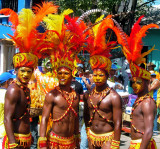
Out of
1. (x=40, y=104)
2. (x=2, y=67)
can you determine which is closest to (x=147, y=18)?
(x=2, y=67)

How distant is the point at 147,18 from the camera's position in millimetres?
15328

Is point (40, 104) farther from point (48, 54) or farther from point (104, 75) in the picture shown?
point (104, 75)

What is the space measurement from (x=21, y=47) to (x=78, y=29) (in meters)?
0.93

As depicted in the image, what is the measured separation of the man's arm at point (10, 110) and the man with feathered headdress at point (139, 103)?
1769mm

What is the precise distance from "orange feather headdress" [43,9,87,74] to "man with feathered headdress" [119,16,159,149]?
0.70m

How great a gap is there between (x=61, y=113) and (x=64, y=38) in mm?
1175

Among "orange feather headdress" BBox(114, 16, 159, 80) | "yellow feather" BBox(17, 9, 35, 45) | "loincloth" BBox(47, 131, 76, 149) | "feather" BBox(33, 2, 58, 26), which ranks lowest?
"loincloth" BBox(47, 131, 76, 149)

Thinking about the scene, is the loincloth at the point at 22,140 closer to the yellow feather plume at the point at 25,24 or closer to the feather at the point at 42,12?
the yellow feather plume at the point at 25,24

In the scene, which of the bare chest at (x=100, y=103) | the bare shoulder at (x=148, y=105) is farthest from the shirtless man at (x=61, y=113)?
the bare shoulder at (x=148, y=105)

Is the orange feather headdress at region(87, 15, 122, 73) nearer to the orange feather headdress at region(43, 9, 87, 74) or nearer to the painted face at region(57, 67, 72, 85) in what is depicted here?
the orange feather headdress at region(43, 9, 87, 74)

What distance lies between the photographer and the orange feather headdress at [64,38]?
466 centimetres

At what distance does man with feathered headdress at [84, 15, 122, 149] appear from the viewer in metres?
4.53

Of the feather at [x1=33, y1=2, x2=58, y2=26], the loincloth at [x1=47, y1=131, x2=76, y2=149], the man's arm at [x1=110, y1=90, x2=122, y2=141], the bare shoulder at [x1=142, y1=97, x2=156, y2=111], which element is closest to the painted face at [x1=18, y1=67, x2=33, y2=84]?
the feather at [x1=33, y1=2, x2=58, y2=26]

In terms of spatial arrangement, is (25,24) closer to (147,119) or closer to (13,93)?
(13,93)
